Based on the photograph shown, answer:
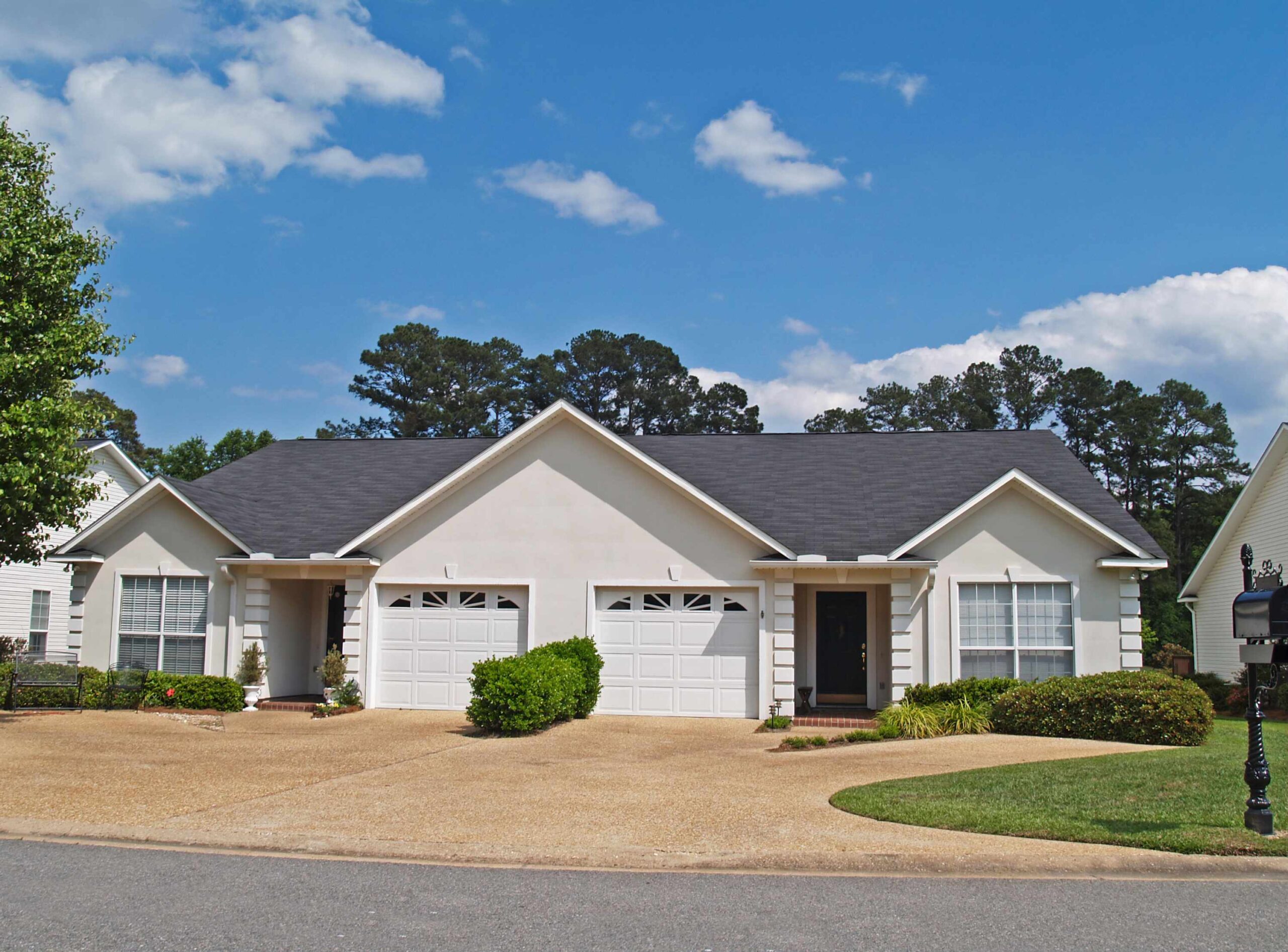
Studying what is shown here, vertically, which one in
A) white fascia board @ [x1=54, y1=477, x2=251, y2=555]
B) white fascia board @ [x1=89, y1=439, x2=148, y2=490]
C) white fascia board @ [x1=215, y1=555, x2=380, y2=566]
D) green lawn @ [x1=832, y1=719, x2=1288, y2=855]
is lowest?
green lawn @ [x1=832, y1=719, x2=1288, y2=855]

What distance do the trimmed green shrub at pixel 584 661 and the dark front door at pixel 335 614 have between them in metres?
5.64

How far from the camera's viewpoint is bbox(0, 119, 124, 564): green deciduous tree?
56.6 ft

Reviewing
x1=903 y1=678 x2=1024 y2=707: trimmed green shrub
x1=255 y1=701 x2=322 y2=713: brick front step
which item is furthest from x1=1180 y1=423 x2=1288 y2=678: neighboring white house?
x1=255 y1=701 x2=322 y2=713: brick front step

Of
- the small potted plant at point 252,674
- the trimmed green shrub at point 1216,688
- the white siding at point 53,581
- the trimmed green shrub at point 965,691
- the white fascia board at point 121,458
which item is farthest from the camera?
the white fascia board at point 121,458

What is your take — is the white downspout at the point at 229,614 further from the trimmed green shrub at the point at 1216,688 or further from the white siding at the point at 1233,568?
the white siding at the point at 1233,568

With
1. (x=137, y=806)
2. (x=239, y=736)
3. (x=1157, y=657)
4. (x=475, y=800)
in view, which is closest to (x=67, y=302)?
(x=239, y=736)

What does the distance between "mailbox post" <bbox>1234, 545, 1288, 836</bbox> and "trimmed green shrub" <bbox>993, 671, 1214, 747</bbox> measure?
623 centimetres

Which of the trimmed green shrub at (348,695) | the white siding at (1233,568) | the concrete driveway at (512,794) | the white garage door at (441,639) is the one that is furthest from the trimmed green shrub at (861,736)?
the white siding at (1233,568)

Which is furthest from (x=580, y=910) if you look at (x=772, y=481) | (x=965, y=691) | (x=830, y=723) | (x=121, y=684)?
(x=772, y=481)

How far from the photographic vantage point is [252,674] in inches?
830

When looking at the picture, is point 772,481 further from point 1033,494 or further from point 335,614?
point 335,614

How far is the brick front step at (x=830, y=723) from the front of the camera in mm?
19125

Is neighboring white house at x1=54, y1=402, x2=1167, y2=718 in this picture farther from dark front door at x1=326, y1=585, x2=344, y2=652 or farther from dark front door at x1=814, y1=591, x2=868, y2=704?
dark front door at x1=326, y1=585, x2=344, y2=652

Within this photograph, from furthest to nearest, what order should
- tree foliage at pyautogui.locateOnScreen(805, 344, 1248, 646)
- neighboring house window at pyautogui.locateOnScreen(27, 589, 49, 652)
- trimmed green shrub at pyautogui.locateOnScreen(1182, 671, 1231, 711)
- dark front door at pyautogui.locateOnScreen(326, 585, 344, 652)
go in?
tree foliage at pyautogui.locateOnScreen(805, 344, 1248, 646) → neighboring house window at pyautogui.locateOnScreen(27, 589, 49, 652) → trimmed green shrub at pyautogui.locateOnScreen(1182, 671, 1231, 711) → dark front door at pyautogui.locateOnScreen(326, 585, 344, 652)
